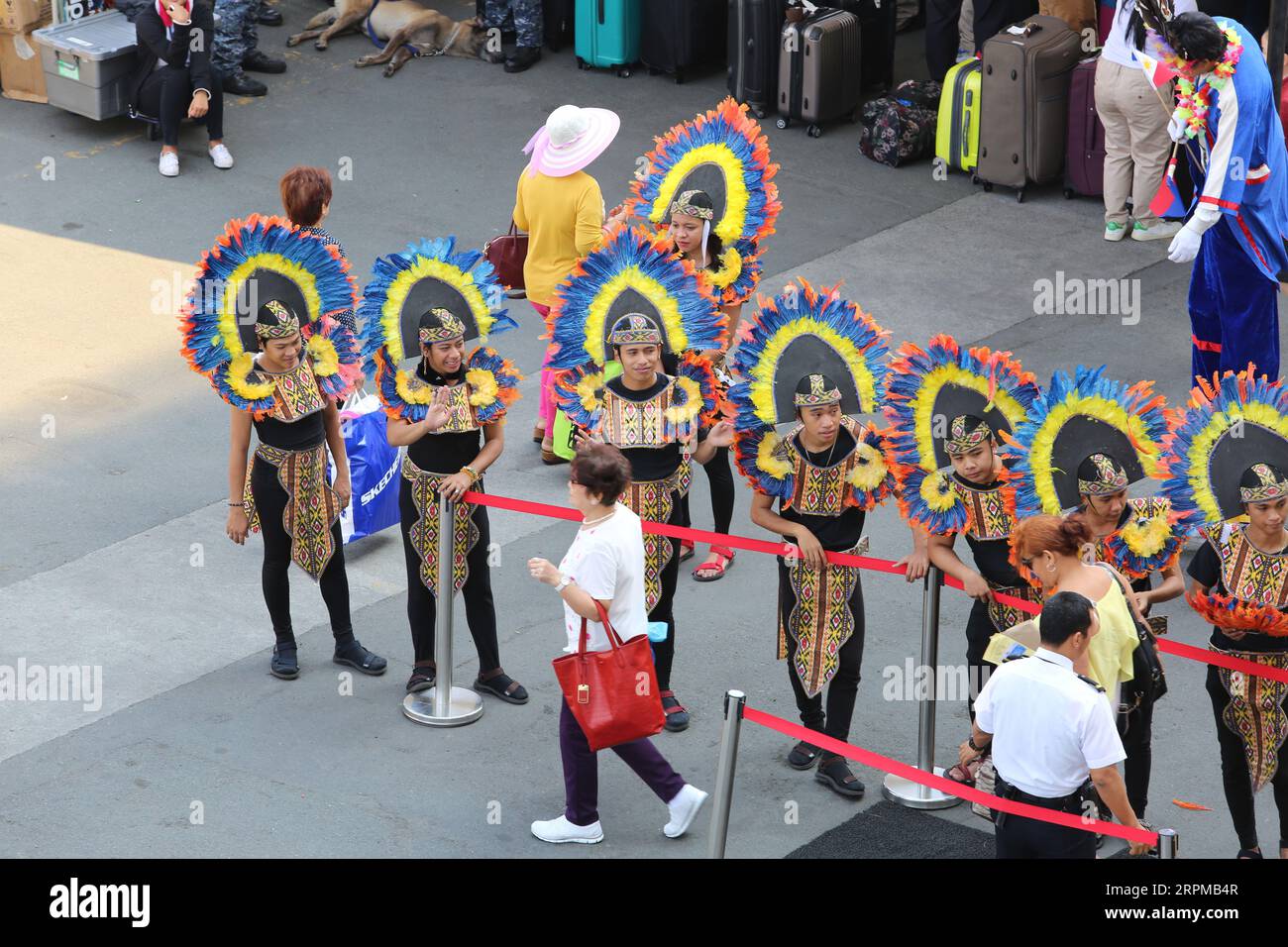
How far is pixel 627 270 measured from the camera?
7375 mm

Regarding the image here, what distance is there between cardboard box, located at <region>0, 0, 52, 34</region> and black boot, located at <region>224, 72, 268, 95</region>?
4.56 feet

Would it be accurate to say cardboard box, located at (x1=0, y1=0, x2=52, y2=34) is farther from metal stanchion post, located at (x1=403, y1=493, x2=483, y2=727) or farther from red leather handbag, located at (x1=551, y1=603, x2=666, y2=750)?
red leather handbag, located at (x1=551, y1=603, x2=666, y2=750)

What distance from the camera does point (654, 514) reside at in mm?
7230

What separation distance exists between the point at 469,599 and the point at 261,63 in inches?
338

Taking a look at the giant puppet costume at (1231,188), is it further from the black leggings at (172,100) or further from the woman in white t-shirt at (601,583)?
the black leggings at (172,100)

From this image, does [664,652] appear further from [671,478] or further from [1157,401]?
[1157,401]

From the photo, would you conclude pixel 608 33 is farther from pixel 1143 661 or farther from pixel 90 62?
pixel 1143 661

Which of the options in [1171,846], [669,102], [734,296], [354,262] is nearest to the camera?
[1171,846]

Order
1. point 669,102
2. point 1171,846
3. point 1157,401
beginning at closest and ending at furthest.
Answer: point 1171,846 < point 1157,401 < point 669,102

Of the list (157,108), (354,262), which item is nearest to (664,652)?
(354,262)

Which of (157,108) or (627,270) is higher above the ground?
(627,270)

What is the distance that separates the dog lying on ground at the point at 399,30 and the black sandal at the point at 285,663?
27.5 feet

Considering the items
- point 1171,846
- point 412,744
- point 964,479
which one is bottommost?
point 412,744

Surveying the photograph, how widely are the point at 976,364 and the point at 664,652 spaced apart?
5.86 feet
